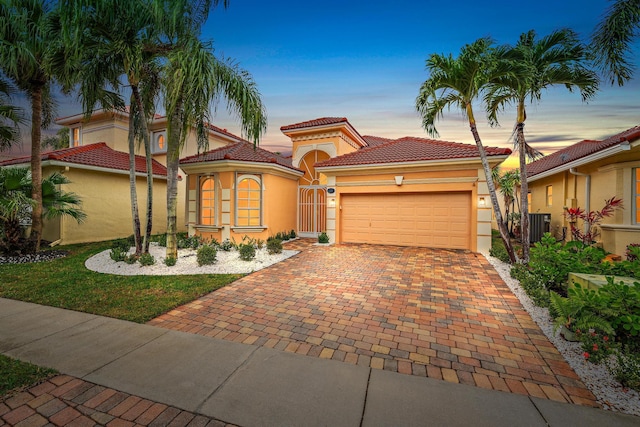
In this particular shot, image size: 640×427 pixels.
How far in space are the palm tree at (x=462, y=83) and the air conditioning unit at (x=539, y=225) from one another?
536 centimetres

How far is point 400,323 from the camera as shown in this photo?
4.18 metres

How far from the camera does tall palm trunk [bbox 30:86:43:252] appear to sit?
900cm

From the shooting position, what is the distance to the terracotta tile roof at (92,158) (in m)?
11.0

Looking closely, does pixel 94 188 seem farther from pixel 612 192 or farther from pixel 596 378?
pixel 612 192

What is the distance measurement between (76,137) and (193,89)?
17793 millimetres

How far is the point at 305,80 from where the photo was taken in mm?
13711

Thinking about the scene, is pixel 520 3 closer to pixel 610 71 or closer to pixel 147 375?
pixel 610 71

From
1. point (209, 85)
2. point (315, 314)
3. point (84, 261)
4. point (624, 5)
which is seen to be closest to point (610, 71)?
point (624, 5)

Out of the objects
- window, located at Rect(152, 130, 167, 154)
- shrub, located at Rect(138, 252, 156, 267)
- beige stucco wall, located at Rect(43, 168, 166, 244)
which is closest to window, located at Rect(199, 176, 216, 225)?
beige stucco wall, located at Rect(43, 168, 166, 244)

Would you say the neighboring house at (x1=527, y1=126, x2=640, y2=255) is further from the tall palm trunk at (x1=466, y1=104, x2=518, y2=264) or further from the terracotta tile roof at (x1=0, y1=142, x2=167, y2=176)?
the terracotta tile roof at (x1=0, y1=142, x2=167, y2=176)

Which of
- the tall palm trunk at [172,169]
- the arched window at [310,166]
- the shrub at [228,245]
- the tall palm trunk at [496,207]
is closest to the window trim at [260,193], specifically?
the shrub at [228,245]

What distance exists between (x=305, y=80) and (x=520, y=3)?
884 cm

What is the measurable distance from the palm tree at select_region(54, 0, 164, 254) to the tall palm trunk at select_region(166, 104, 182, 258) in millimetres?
1531

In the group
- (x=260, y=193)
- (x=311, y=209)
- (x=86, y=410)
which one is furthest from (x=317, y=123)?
(x=86, y=410)
